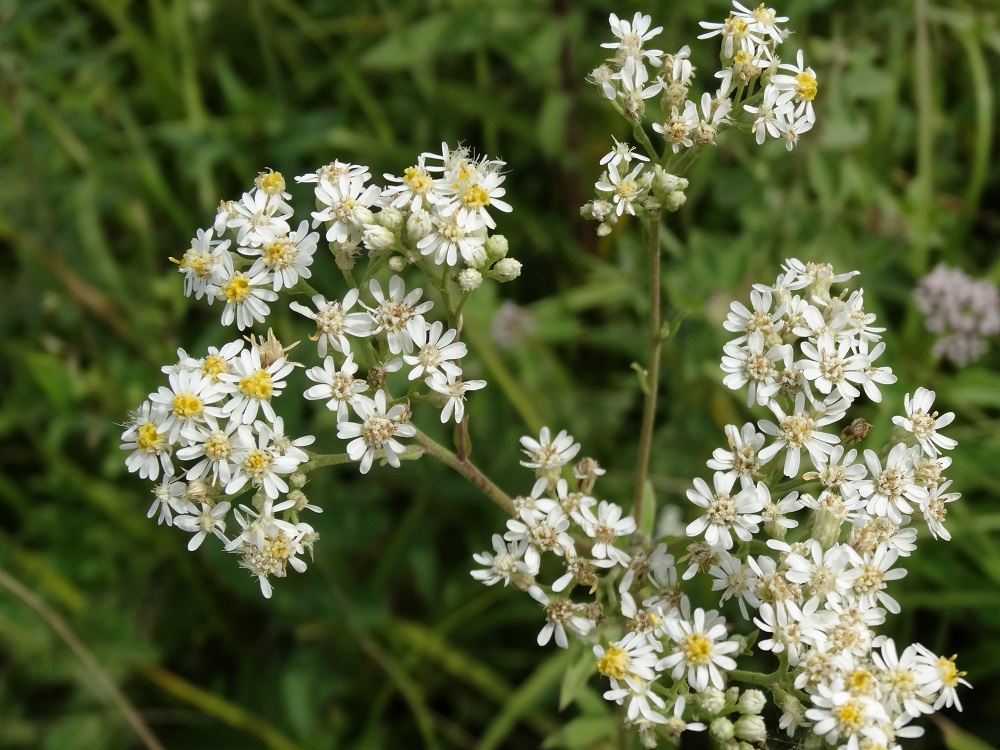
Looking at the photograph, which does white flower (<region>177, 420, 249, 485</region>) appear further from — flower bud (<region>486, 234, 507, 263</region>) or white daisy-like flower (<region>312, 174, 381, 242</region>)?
flower bud (<region>486, 234, 507, 263</region>)

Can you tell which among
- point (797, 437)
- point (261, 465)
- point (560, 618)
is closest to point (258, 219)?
point (261, 465)

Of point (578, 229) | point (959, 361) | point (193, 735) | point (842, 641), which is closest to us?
point (842, 641)

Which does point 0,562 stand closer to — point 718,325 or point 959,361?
point 718,325

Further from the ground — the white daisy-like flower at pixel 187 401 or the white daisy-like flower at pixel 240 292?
the white daisy-like flower at pixel 240 292

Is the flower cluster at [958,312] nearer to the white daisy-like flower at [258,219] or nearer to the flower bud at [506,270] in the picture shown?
the flower bud at [506,270]

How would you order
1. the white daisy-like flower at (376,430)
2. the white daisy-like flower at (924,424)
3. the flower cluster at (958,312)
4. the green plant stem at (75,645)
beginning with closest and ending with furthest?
1. the white daisy-like flower at (376,430)
2. the white daisy-like flower at (924,424)
3. the green plant stem at (75,645)
4. the flower cluster at (958,312)

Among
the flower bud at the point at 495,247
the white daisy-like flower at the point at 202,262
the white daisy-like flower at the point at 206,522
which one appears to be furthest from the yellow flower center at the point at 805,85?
the white daisy-like flower at the point at 206,522

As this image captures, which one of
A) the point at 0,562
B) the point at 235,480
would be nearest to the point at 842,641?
the point at 235,480
